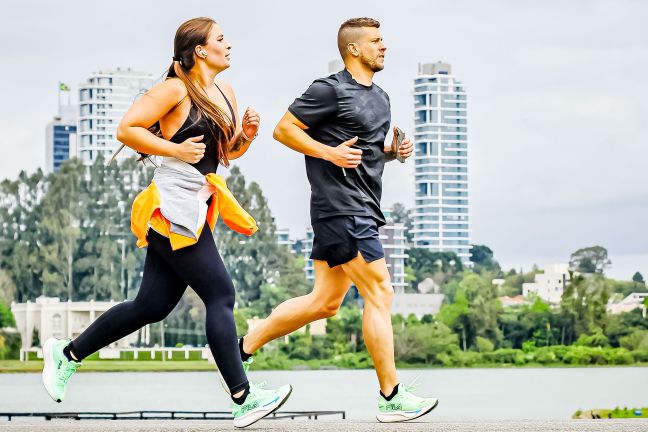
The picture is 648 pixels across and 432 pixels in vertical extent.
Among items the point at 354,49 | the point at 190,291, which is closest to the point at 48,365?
the point at 354,49

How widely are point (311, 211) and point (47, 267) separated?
65092 millimetres

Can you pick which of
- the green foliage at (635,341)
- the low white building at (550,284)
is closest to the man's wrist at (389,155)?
the green foliage at (635,341)

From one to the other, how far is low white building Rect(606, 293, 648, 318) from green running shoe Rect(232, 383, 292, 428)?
7841 centimetres

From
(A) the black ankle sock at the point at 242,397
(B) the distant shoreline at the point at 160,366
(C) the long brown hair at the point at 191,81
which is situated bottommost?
(B) the distant shoreline at the point at 160,366

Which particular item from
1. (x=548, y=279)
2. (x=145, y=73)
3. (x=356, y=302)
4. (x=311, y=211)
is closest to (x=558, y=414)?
(x=356, y=302)

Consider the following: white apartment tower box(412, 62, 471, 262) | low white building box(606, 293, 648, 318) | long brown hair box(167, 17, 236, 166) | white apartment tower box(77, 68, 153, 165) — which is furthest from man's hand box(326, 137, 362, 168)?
white apartment tower box(412, 62, 471, 262)

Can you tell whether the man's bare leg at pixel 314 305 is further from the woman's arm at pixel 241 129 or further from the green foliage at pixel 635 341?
the green foliage at pixel 635 341

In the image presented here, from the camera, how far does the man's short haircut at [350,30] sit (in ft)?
20.9

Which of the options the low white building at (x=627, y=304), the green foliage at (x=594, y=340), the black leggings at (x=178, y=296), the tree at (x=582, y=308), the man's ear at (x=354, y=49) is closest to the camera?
the black leggings at (x=178, y=296)

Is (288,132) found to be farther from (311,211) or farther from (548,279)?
(548,279)

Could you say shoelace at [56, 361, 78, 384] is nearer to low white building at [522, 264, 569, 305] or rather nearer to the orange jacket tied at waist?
the orange jacket tied at waist

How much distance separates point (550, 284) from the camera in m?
90.8

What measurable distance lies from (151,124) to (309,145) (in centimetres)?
78

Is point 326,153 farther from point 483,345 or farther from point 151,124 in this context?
point 483,345
